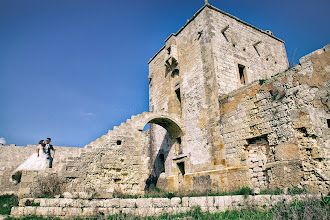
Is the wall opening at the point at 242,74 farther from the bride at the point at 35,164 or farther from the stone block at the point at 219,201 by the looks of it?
the bride at the point at 35,164

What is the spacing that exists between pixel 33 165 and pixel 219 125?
790 centimetres

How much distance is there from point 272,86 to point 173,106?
21.1 feet

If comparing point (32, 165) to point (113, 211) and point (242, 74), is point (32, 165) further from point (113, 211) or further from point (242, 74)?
point (242, 74)

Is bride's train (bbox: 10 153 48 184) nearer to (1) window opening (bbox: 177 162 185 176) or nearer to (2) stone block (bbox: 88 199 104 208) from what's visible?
(2) stone block (bbox: 88 199 104 208)

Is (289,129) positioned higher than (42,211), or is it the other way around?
(289,129)

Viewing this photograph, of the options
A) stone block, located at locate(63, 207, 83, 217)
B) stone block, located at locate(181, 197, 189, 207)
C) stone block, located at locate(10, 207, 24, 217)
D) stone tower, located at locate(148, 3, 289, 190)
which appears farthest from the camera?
stone tower, located at locate(148, 3, 289, 190)

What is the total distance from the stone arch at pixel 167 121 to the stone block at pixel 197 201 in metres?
6.02

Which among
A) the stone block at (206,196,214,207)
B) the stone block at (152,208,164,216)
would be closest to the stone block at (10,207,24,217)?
the stone block at (152,208,164,216)

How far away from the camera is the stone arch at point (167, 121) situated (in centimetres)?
1285

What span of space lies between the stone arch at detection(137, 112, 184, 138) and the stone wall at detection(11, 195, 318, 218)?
18.5 feet

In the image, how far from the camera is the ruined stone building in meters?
8.11

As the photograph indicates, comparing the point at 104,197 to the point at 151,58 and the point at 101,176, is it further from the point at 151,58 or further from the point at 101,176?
the point at 151,58

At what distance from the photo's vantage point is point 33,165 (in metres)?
9.45

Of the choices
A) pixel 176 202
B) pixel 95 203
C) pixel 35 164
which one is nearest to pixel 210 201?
pixel 176 202
